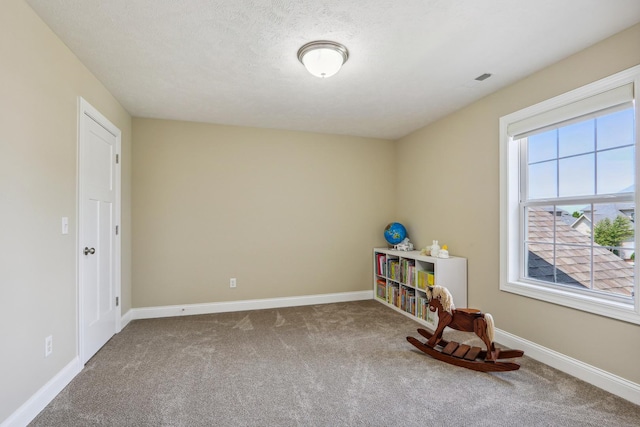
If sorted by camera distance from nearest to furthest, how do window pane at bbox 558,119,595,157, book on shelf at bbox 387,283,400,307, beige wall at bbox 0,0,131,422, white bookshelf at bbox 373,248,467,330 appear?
beige wall at bbox 0,0,131,422 < window pane at bbox 558,119,595,157 < white bookshelf at bbox 373,248,467,330 < book on shelf at bbox 387,283,400,307

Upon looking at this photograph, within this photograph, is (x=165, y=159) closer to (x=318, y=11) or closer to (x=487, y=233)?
(x=318, y=11)

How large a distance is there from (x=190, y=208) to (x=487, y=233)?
3.40 metres

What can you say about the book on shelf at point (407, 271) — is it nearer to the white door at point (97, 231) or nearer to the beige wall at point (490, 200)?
the beige wall at point (490, 200)

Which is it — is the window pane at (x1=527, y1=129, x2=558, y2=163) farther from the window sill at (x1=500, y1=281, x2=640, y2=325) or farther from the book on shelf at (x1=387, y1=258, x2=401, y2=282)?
the book on shelf at (x1=387, y1=258, x2=401, y2=282)

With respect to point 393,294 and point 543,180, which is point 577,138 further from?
point 393,294

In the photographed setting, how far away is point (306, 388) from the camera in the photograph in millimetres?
2127

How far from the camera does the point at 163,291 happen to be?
372 cm

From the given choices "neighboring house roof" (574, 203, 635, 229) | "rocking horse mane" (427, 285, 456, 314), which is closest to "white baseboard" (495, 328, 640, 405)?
"rocking horse mane" (427, 285, 456, 314)

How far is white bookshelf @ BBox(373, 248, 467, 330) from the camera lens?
3230mm

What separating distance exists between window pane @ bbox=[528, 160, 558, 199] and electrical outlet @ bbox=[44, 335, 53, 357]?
3840 millimetres

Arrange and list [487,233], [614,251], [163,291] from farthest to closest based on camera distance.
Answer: [163,291], [487,233], [614,251]

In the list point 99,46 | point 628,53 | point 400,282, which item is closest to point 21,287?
point 99,46

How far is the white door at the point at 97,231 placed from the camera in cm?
239

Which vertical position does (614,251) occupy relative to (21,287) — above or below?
above
